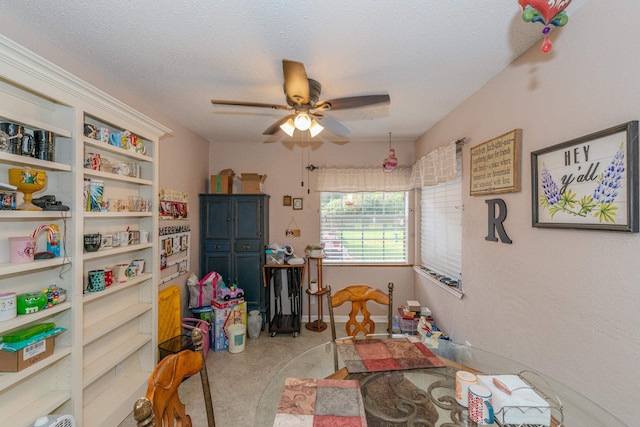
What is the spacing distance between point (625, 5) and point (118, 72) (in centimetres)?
289

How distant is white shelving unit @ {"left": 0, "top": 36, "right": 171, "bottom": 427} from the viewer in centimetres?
144

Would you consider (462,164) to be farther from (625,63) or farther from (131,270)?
(131,270)

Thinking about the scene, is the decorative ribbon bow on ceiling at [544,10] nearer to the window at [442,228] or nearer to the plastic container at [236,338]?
the window at [442,228]

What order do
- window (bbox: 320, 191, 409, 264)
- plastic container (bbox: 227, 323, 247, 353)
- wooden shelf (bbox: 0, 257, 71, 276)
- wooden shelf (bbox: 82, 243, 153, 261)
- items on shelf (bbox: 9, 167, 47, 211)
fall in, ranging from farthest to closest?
window (bbox: 320, 191, 409, 264) < plastic container (bbox: 227, 323, 247, 353) < wooden shelf (bbox: 82, 243, 153, 261) < items on shelf (bbox: 9, 167, 47, 211) < wooden shelf (bbox: 0, 257, 71, 276)

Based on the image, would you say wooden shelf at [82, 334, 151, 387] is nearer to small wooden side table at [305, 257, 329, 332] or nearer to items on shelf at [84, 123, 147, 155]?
items on shelf at [84, 123, 147, 155]

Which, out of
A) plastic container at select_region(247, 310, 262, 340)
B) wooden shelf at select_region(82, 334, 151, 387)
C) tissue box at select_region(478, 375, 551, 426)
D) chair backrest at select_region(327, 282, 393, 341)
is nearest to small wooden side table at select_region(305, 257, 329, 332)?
plastic container at select_region(247, 310, 262, 340)

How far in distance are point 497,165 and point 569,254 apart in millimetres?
810

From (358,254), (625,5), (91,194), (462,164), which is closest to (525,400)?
(625,5)

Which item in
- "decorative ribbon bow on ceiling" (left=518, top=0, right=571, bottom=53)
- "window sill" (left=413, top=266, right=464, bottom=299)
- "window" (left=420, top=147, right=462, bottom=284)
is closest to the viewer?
"decorative ribbon bow on ceiling" (left=518, top=0, right=571, bottom=53)

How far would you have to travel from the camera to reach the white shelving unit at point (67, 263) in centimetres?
144

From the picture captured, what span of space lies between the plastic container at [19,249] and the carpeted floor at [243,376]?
140 cm

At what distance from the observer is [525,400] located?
1.06m

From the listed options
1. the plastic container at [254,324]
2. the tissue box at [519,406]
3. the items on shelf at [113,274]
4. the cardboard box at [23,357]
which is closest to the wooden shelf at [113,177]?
the items on shelf at [113,274]

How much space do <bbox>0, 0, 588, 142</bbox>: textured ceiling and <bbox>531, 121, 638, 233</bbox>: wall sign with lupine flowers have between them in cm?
63
